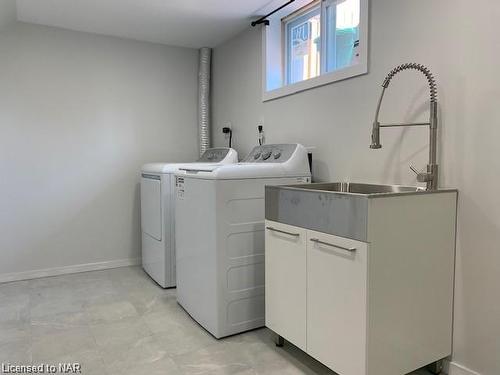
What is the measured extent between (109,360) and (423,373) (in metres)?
1.65

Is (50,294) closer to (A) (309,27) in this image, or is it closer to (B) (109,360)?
(B) (109,360)

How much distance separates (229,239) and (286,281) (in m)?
0.46

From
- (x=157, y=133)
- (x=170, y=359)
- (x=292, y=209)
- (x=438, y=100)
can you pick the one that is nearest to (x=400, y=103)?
(x=438, y=100)

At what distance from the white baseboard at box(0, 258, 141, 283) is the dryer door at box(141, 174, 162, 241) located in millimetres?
505

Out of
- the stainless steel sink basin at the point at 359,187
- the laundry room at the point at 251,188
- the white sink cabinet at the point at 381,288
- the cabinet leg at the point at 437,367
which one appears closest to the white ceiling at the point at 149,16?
the laundry room at the point at 251,188

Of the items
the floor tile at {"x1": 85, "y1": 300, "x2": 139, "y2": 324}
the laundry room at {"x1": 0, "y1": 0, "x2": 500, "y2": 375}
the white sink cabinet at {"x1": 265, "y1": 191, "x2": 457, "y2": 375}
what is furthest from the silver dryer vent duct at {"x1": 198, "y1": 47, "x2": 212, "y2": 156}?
the white sink cabinet at {"x1": 265, "y1": 191, "x2": 457, "y2": 375}

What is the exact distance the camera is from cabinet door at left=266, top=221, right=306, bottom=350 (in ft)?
6.27

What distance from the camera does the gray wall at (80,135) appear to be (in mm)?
3383

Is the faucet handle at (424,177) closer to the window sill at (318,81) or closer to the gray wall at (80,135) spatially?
the window sill at (318,81)

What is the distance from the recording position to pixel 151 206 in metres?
3.37

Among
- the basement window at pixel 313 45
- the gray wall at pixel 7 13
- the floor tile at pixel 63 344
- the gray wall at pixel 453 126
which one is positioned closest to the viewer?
the gray wall at pixel 453 126

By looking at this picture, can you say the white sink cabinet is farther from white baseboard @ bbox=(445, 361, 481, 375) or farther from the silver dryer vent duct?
the silver dryer vent duct

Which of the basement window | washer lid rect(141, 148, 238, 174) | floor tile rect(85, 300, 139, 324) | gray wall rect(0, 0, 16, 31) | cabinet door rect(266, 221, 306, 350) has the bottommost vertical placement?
floor tile rect(85, 300, 139, 324)

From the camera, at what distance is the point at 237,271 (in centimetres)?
232
